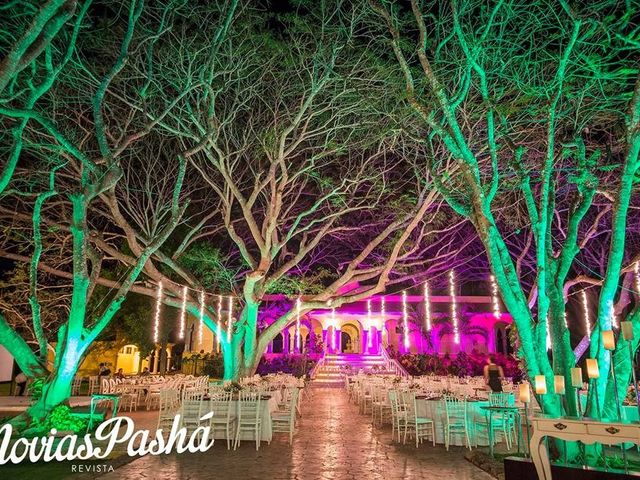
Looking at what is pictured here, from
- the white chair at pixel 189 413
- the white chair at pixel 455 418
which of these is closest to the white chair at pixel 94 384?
the white chair at pixel 189 413

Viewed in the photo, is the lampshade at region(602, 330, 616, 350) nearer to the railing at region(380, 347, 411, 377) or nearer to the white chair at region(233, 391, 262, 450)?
the white chair at region(233, 391, 262, 450)

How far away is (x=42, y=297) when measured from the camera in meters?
15.9

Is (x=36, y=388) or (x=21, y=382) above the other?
(x=36, y=388)

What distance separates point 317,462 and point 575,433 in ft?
11.1

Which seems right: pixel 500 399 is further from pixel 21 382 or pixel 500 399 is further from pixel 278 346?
pixel 278 346

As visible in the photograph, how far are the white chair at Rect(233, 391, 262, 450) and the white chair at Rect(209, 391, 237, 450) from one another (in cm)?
12

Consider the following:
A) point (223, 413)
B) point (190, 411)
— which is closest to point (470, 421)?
point (223, 413)

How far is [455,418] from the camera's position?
7676 millimetres

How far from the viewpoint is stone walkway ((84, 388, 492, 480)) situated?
5652 millimetres

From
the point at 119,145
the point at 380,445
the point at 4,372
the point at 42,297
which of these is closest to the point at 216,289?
the point at 42,297

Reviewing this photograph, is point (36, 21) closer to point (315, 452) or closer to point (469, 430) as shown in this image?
point (315, 452)

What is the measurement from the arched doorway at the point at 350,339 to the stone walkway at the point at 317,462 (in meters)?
22.4

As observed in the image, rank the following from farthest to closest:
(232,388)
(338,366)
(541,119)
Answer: (338,366) < (541,119) < (232,388)

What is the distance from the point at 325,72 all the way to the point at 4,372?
73.2ft
